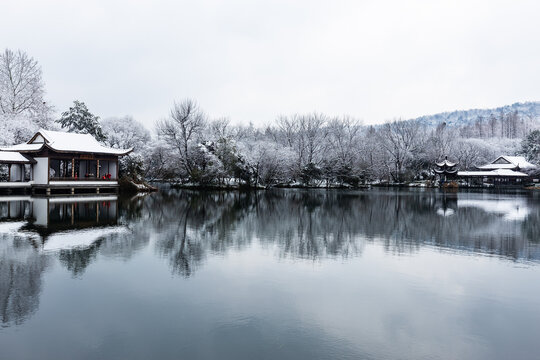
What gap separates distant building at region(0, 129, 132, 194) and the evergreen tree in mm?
10299

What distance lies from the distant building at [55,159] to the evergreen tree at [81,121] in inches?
405

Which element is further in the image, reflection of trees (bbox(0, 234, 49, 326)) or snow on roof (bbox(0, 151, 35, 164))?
snow on roof (bbox(0, 151, 35, 164))

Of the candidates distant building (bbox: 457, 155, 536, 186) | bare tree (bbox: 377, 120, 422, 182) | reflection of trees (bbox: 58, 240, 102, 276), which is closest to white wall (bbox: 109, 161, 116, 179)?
reflection of trees (bbox: 58, 240, 102, 276)

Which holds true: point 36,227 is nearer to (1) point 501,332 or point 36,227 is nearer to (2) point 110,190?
(1) point 501,332

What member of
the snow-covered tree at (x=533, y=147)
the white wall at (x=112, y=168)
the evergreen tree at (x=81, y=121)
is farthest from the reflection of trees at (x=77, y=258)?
the snow-covered tree at (x=533, y=147)

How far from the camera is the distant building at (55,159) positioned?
98.0 feet

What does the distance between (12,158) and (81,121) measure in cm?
1593

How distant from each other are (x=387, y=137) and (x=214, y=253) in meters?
64.4

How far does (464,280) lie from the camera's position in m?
8.26

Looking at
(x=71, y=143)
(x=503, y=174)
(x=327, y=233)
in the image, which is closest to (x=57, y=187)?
(x=71, y=143)

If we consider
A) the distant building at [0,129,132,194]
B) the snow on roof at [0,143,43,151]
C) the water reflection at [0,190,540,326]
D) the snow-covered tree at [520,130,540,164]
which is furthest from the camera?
the snow-covered tree at [520,130,540,164]

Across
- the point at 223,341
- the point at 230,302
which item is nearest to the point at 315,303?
the point at 230,302

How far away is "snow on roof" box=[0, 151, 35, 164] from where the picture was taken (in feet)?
94.7

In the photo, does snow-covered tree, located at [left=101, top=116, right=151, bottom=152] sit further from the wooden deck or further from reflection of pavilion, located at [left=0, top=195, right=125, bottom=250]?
reflection of pavilion, located at [left=0, top=195, right=125, bottom=250]
